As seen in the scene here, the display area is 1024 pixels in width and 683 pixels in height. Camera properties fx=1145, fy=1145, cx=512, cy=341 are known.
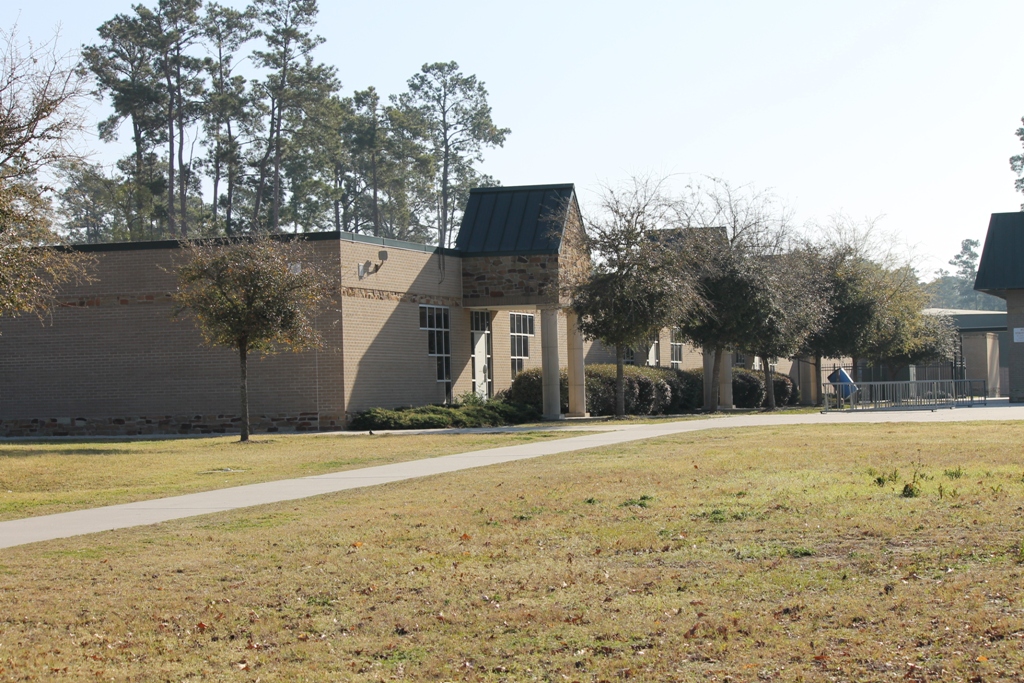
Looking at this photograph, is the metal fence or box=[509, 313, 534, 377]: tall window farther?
box=[509, 313, 534, 377]: tall window

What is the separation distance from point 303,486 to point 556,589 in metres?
7.72

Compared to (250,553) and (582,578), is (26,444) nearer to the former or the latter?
(250,553)

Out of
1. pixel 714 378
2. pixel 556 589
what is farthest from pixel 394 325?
pixel 556 589

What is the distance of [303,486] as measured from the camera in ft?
49.9

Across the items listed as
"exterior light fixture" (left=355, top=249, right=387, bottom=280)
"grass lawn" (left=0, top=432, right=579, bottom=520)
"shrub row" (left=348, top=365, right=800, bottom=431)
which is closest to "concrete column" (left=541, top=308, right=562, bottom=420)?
"shrub row" (left=348, top=365, right=800, bottom=431)

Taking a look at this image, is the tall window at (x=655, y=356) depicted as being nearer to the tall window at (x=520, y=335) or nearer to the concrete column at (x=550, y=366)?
the tall window at (x=520, y=335)

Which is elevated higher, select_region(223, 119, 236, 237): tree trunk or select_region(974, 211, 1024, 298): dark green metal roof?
select_region(223, 119, 236, 237): tree trunk

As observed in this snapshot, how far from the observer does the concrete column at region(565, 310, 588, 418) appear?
111ft

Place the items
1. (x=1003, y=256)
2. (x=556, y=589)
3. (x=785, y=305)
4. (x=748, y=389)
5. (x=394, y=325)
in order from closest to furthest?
(x=556, y=589), (x=394, y=325), (x=785, y=305), (x=1003, y=256), (x=748, y=389)

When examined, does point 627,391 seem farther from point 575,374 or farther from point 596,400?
point 575,374

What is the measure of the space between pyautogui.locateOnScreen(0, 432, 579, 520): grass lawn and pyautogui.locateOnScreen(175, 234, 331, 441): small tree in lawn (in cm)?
227

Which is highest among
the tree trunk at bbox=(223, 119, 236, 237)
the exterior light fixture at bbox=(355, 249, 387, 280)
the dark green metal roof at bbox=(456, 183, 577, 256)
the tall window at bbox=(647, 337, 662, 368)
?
the tree trunk at bbox=(223, 119, 236, 237)

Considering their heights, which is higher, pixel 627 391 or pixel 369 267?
pixel 369 267

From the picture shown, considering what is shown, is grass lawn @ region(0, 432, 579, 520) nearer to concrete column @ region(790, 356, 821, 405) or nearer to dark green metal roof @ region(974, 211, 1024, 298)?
dark green metal roof @ region(974, 211, 1024, 298)
